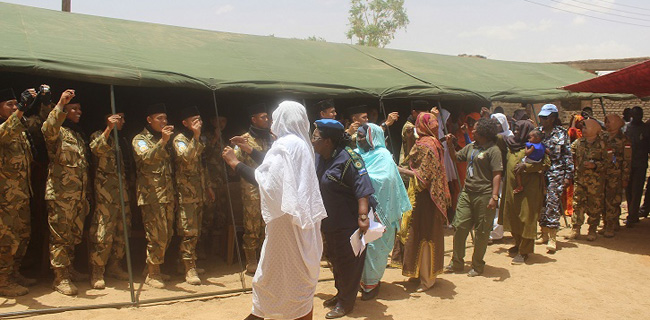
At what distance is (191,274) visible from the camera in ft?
18.9

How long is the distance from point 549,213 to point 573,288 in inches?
61.1

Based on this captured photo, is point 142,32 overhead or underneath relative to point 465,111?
overhead

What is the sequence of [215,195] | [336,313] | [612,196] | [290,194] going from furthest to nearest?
1. [612,196]
2. [215,195]
3. [336,313]
4. [290,194]

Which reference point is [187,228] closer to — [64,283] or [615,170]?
[64,283]

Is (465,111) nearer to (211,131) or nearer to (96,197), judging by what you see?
(211,131)

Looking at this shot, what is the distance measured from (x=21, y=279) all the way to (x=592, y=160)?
697cm

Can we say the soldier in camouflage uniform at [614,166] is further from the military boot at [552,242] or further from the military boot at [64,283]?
the military boot at [64,283]

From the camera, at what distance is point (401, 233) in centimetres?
598

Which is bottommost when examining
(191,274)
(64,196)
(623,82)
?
(191,274)

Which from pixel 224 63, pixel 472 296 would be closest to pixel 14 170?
pixel 224 63

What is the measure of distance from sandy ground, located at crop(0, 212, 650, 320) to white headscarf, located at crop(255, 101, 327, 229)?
5.47 feet

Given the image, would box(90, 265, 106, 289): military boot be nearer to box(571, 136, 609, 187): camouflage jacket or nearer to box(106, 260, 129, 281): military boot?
box(106, 260, 129, 281): military boot

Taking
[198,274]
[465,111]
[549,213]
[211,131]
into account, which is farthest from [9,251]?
[465,111]

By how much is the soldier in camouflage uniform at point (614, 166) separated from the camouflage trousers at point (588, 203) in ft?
0.63
